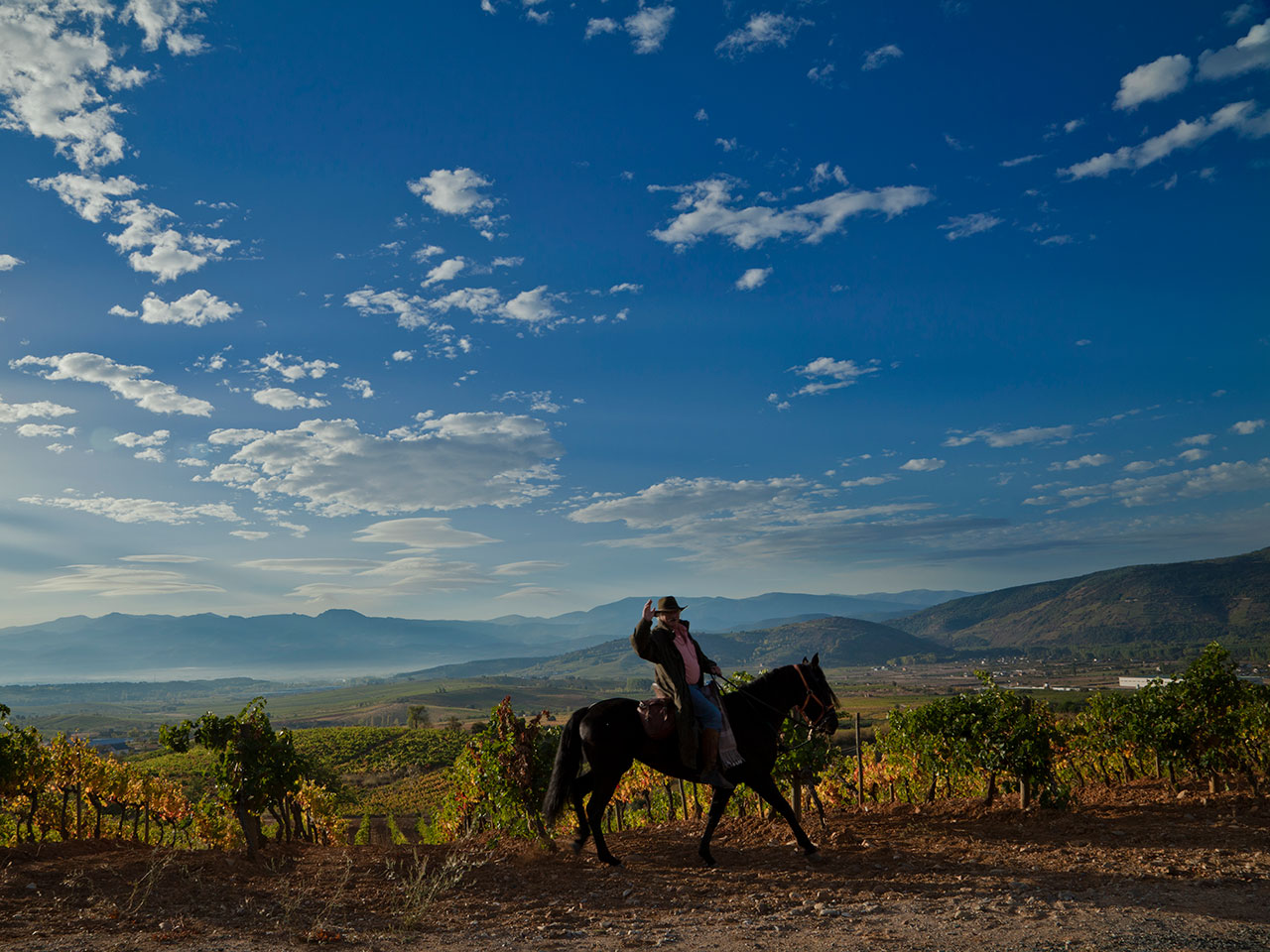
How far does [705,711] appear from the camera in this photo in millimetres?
9125

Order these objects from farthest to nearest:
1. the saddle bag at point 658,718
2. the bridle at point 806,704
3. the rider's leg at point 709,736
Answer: the bridle at point 806,704
the saddle bag at point 658,718
the rider's leg at point 709,736

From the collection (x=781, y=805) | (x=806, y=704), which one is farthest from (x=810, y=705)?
(x=781, y=805)

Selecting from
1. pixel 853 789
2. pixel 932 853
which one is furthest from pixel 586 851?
pixel 853 789

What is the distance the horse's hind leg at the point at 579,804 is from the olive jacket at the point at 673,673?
1.52 m

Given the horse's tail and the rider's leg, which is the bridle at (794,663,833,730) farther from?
the horse's tail

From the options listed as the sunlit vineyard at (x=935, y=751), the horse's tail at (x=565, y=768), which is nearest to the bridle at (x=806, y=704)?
the sunlit vineyard at (x=935, y=751)

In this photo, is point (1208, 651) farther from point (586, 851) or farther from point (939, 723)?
point (586, 851)

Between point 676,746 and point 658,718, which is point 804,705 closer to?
point 676,746

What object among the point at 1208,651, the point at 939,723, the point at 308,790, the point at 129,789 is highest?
the point at 1208,651

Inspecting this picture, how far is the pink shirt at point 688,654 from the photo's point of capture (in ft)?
30.6

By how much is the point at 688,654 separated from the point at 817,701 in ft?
6.37

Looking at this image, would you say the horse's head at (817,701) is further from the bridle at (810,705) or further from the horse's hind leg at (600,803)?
the horse's hind leg at (600,803)

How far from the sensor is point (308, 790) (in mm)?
24047

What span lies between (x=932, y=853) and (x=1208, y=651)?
6.36m
